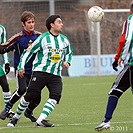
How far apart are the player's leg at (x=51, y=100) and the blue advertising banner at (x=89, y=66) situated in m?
15.4

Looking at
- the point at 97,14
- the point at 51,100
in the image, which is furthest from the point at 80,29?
the point at 51,100

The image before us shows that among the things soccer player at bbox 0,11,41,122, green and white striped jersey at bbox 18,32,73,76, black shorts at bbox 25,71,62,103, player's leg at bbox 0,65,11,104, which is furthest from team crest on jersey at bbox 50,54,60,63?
player's leg at bbox 0,65,11,104

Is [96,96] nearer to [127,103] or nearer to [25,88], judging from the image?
[127,103]

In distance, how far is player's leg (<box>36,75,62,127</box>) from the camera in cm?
942

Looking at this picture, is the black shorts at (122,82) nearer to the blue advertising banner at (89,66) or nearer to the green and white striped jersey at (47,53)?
the green and white striped jersey at (47,53)

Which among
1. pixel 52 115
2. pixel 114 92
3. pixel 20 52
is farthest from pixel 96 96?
pixel 114 92

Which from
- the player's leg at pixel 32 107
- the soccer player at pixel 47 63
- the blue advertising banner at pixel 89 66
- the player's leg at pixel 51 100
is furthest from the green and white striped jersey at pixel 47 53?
the blue advertising banner at pixel 89 66

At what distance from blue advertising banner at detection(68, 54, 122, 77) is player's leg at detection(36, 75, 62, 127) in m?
15.4

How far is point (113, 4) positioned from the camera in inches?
1132

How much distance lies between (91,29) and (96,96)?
11.1 m

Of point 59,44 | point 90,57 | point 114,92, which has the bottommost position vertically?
point 90,57

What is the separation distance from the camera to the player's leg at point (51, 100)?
942 centimetres

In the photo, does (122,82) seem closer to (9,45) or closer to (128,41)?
(128,41)

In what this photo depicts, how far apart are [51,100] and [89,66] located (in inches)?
618
